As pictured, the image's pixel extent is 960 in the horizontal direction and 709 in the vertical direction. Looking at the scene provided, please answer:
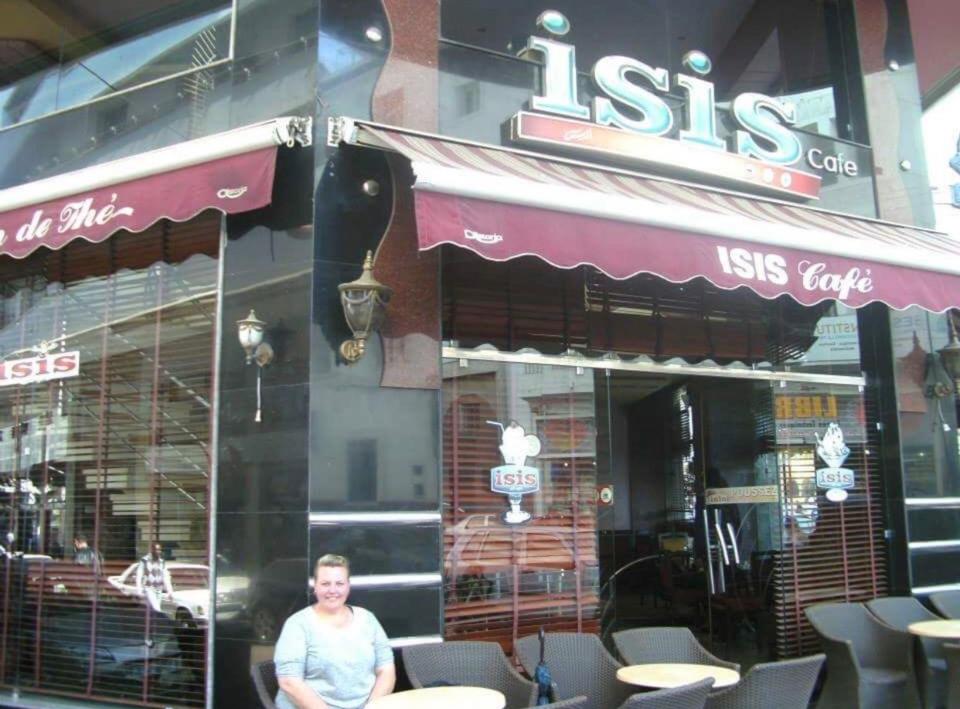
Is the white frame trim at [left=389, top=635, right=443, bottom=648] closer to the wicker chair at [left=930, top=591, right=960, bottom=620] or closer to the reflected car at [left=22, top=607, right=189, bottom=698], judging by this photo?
the reflected car at [left=22, top=607, right=189, bottom=698]

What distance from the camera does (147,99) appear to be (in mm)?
7035

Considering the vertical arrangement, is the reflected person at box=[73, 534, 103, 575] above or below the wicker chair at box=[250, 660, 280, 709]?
above

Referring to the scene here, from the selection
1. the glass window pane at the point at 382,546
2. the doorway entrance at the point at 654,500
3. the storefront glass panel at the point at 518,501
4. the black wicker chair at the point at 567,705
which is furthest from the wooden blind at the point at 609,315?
the black wicker chair at the point at 567,705

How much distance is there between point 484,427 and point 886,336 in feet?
14.0

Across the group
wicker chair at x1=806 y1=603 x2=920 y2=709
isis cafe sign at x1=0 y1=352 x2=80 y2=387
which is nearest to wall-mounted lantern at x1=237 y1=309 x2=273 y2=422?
isis cafe sign at x1=0 y1=352 x2=80 y2=387

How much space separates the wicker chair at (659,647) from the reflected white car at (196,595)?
2.43 meters

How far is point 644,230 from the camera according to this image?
611cm

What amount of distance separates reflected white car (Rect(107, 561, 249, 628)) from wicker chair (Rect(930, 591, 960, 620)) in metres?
5.64

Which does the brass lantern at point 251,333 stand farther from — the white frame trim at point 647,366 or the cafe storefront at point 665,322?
the white frame trim at point 647,366

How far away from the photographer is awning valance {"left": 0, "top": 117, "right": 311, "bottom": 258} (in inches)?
225

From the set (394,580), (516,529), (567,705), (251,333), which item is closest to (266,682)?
(394,580)

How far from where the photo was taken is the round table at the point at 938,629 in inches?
260

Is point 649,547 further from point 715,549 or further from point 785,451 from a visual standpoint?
point 785,451

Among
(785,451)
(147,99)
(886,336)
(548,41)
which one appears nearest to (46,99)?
(147,99)
